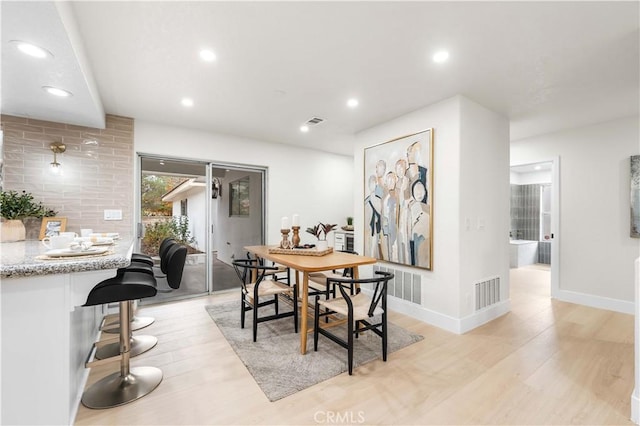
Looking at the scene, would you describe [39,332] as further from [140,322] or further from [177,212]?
[177,212]

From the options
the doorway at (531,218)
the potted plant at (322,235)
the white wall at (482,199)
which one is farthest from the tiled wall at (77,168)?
the doorway at (531,218)

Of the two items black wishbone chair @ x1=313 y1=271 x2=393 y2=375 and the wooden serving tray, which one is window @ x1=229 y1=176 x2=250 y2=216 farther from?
black wishbone chair @ x1=313 y1=271 x2=393 y2=375

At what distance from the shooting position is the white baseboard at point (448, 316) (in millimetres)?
2891

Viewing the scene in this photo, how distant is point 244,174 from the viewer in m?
4.67

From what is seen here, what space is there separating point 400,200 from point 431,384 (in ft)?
6.56

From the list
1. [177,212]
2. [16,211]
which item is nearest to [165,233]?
[177,212]

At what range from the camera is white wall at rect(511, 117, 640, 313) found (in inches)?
137

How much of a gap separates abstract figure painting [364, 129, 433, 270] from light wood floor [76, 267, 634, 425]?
918mm

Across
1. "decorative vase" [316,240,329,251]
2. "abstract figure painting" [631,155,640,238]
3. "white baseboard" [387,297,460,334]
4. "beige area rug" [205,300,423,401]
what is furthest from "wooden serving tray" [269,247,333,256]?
"abstract figure painting" [631,155,640,238]

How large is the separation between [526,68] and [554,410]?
2.55 metres

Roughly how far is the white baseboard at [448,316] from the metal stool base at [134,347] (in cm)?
269

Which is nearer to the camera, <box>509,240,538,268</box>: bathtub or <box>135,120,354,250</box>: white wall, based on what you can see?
<box>135,120,354,250</box>: white wall

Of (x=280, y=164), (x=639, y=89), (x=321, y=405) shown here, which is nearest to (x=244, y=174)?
(x=280, y=164)

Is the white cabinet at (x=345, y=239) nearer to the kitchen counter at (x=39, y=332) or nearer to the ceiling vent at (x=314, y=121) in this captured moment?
the ceiling vent at (x=314, y=121)
